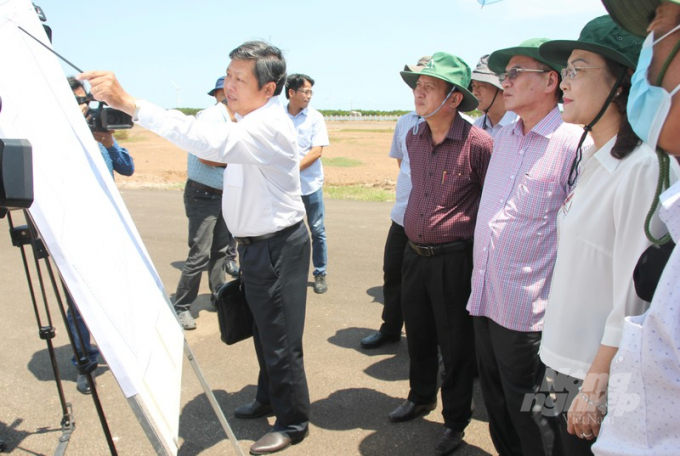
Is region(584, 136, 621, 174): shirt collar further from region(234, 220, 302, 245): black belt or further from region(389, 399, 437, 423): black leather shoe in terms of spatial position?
region(389, 399, 437, 423): black leather shoe

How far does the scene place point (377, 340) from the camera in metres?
4.35

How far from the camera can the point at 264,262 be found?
2941 millimetres

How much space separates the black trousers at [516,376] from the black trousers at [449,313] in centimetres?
32

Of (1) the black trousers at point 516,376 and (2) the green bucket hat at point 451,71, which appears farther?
(2) the green bucket hat at point 451,71

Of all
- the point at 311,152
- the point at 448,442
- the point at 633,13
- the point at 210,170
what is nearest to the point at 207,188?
the point at 210,170

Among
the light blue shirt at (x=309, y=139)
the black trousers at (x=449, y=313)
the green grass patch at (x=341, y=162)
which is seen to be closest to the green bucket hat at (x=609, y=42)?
the black trousers at (x=449, y=313)

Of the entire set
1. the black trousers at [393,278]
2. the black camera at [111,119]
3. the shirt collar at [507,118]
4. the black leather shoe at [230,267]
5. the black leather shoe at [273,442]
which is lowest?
the black leather shoe at [230,267]

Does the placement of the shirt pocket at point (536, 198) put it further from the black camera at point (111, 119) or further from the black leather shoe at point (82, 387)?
the black leather shoe at point (82, 387)

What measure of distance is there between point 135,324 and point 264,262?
1.28 meters

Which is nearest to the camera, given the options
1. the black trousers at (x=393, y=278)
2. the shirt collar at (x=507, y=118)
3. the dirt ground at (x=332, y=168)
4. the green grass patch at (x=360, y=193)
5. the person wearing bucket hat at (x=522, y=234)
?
the person wearing bucket hat at (x=522, y=234)

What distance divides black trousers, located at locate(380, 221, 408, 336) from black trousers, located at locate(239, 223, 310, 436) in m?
1.31

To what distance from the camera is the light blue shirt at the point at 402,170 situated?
170 inches

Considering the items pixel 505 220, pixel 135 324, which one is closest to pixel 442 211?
pixel 505 220

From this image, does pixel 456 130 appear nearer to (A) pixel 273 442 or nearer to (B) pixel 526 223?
(B) pixel 526 223
